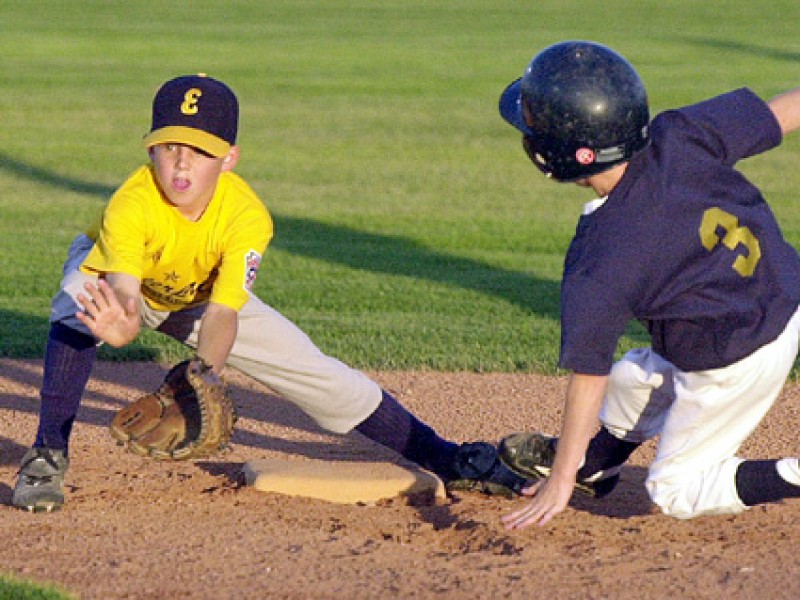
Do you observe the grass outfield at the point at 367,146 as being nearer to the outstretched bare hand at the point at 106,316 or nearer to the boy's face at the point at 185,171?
the boy's face at the point at 185,171

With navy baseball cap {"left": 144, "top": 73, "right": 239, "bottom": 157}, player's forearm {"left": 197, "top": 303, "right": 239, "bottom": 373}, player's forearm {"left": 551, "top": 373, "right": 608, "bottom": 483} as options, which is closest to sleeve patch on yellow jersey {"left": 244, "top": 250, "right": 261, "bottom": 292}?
player's forearm {"left": 197, "top": 303, "right": 239, "bottom": 373}

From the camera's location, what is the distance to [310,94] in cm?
1959

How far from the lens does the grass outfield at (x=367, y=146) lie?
8.13 m

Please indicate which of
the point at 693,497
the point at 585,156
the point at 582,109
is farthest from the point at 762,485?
the point at 582,109

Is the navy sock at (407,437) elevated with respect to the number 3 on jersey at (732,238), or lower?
lower

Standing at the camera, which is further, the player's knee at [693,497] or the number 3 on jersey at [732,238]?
the player's knee at [693,497]

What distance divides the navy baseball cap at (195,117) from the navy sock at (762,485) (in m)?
1.87

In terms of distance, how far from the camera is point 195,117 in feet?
15.1

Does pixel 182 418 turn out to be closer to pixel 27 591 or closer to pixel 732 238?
pixel 27 591

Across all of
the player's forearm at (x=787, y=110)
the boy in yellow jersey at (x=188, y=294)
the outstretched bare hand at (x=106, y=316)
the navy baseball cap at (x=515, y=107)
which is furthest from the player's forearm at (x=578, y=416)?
the outstretched bare hand at (x=106, y=316)

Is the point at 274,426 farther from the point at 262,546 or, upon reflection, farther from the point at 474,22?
the point at 474,22

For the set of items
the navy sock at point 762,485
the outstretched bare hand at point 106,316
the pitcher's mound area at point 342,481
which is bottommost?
the pitcher's mound area at point 342,481

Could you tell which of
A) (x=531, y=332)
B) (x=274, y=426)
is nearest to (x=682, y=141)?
(x=274, y=426)

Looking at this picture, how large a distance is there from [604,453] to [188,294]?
57.6 inches
